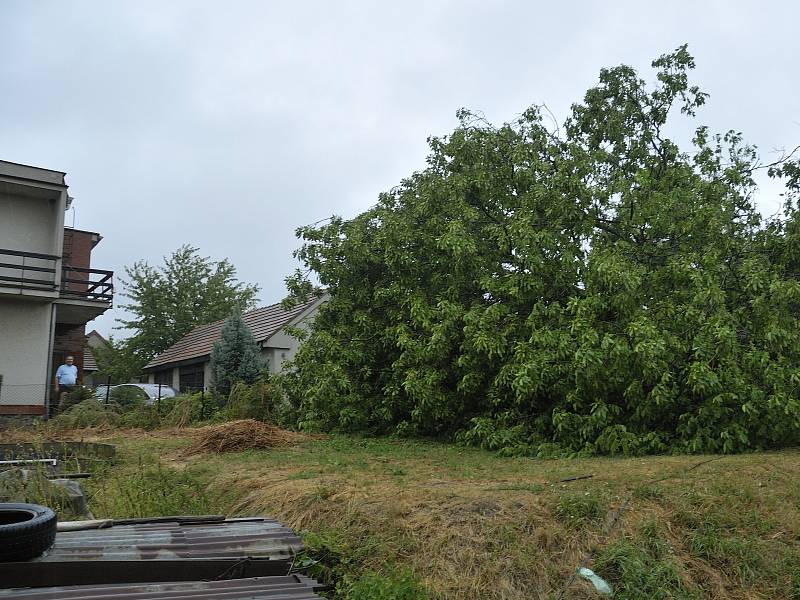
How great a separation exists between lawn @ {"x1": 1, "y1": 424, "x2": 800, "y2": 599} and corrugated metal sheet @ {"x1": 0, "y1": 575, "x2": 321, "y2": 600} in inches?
26.0

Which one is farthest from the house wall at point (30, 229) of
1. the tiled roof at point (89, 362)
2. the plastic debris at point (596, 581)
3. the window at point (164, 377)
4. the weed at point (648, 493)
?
the tiled roof at point (89, 362)

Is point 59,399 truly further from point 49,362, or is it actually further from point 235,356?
point 235,356

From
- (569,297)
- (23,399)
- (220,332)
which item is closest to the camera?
(569,297)

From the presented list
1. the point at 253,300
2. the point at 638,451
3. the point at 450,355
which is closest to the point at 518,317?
the point at 450,355

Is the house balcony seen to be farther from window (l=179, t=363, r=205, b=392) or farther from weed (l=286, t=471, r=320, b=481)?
weed (l=286, t=471, r=320, b=481)

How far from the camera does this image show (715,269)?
33.4ft

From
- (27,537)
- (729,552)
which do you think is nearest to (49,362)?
(27,537)

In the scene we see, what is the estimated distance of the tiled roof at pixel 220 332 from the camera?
81.0 feet

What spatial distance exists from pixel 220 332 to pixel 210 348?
762mm

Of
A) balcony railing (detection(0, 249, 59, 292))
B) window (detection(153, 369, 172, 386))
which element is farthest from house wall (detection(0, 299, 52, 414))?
window (detection(153, 369, 172, 386))

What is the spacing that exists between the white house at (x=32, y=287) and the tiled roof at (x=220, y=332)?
6.40 metres

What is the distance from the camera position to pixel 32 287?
17.4 meters

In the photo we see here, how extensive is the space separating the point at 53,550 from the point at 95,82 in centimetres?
1318

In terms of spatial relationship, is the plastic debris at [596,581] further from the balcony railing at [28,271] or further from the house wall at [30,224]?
the house wall at [30,224]
